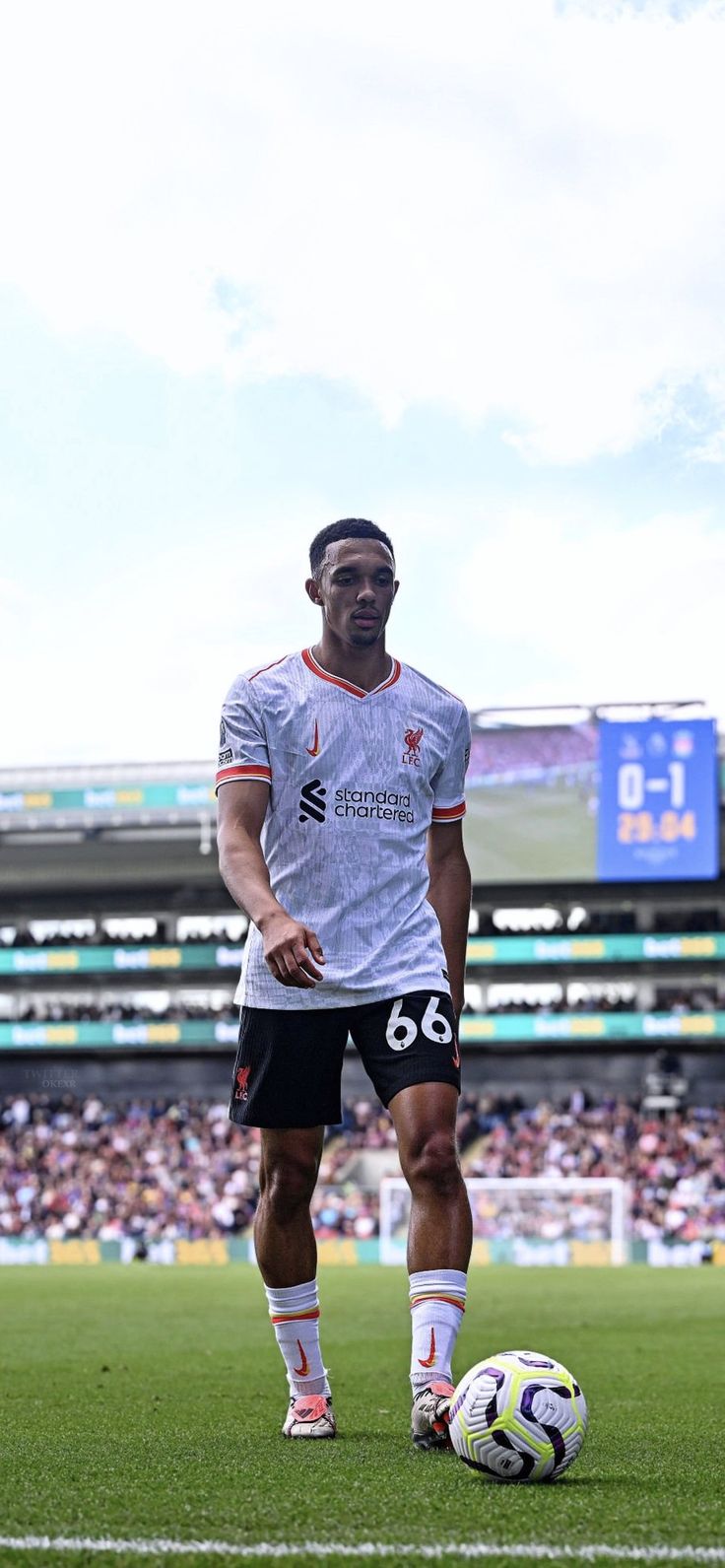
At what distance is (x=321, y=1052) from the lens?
488 centimetres

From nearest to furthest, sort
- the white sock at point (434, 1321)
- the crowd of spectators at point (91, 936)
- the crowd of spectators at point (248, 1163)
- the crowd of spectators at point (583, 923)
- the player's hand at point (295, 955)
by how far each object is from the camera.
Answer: the player's hand at point (295, 955)
the white sock at point (434, 1321)
the crowd of spectators at point (248, 1163)
the crowd of spectators at point (583, 923)
the crowd of spectators at point (91, 936)

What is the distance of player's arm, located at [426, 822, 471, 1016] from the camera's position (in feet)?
17.5

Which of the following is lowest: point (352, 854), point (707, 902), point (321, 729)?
point (352, 854)

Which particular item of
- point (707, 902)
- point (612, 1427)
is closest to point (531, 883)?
point (707, 902)

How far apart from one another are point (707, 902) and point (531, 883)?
5.56 m

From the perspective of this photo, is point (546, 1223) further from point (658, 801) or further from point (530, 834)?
point (530, 834)

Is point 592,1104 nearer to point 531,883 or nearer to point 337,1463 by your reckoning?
point 531,883

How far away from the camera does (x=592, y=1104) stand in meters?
44.4

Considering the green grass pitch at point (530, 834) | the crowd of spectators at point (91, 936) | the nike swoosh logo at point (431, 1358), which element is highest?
the green grass pitch at point (530, 834)

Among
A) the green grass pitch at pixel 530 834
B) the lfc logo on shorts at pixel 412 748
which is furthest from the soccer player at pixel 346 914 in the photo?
the green grass pitch at pixel 530 834

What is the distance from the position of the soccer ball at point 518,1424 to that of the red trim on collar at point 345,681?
6.63 feet

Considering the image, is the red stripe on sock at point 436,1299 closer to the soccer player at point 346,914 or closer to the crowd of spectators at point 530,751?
the soccer player at point 346,914

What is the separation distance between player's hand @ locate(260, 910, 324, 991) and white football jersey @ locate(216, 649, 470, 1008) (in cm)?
46

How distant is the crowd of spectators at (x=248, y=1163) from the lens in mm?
35312
